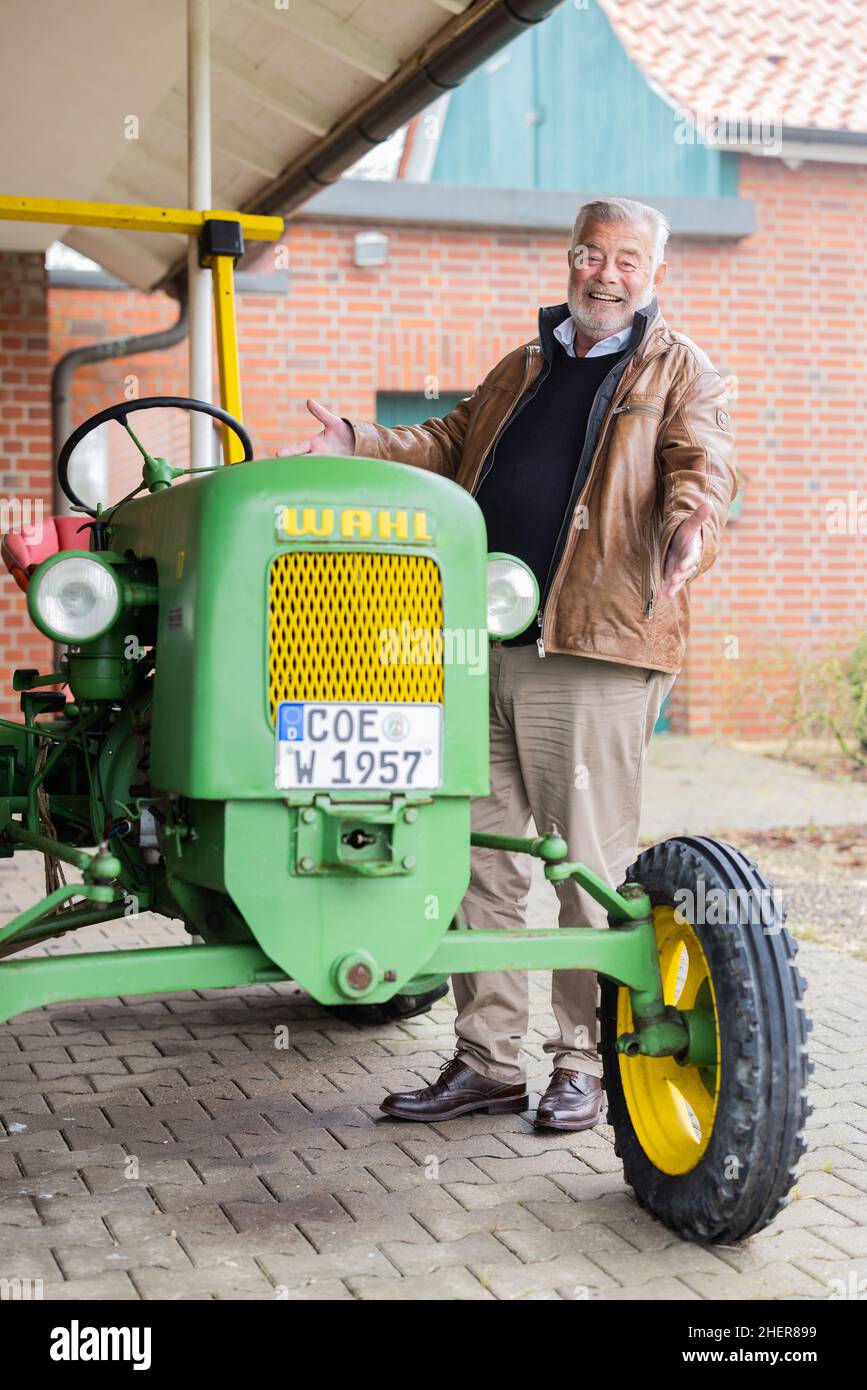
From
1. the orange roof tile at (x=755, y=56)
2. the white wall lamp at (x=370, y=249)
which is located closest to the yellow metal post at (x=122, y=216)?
the white wall lamp at (x=370, y=249)

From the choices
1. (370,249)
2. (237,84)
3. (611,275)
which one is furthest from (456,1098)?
(370,249)

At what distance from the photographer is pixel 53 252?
37.4 feet

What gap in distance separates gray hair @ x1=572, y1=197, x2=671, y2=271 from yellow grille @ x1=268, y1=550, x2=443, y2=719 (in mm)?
1172

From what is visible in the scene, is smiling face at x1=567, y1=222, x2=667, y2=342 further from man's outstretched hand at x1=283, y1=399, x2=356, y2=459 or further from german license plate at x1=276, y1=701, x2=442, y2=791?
german license plate at x1=276, y1=701, x2=442, y2=791

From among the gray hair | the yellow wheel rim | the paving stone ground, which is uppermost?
the gray hair

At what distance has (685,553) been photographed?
2.95m

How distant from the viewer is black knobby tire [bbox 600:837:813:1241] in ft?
8.57

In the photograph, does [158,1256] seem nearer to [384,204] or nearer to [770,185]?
[384,204]

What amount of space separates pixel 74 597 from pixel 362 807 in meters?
0.63

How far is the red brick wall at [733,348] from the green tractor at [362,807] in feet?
23.6

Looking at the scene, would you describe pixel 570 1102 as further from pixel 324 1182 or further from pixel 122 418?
pixel 122 418
